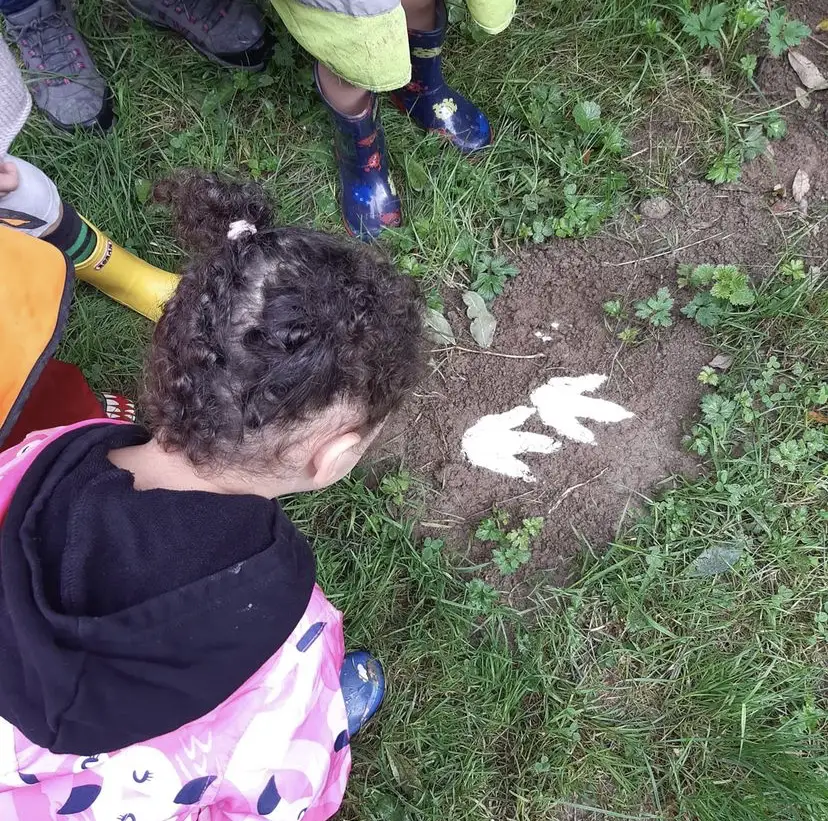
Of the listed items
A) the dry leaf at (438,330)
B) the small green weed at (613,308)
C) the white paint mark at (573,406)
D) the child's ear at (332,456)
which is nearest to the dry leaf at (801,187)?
the small green weed at (613,308)

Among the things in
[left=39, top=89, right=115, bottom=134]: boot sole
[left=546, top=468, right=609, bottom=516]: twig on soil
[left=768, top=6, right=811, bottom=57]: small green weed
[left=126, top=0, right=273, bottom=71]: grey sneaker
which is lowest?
[left=546, top=468, right=609, bottom=516]: twig on soil

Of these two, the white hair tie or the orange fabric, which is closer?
the white hair tie

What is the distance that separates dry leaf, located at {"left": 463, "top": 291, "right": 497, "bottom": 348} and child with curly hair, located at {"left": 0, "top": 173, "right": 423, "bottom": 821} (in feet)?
2.39

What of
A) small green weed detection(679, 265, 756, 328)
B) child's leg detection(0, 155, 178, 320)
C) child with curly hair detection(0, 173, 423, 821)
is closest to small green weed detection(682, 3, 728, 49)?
small green weed detection(679, 265, 756, 328)

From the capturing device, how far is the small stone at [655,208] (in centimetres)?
228

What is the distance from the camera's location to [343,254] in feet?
4.38

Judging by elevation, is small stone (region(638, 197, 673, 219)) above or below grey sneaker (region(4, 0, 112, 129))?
below

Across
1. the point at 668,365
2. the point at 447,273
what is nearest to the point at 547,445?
the point at 668,365

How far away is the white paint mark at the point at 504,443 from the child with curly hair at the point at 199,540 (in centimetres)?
69

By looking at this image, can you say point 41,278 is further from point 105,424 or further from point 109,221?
point 109,221

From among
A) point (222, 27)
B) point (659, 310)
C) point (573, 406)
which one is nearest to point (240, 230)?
point (573, 406)

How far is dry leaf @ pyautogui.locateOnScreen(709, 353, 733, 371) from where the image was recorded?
216 centimetres

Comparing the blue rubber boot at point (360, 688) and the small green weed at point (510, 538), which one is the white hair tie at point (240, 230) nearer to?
the small green weed at point (510, 538)

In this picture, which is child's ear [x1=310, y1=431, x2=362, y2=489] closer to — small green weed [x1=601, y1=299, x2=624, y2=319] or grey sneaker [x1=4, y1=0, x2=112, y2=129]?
Answer: small green weed [x1=601, y1=299, x2=624, y2=319]
